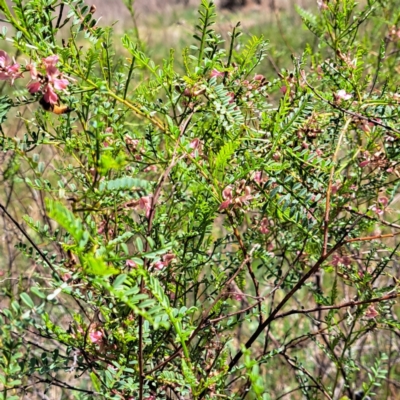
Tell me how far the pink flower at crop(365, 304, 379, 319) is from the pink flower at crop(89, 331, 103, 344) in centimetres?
40

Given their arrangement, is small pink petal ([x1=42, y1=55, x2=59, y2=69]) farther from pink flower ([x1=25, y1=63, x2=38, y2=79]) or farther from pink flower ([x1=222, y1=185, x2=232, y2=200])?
pink flower ([x1=222, y1=185, x2=232, y2=200])

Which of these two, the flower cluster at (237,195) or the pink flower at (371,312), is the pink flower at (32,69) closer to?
the flower cluster at (237,195)

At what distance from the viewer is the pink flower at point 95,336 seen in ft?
2.53

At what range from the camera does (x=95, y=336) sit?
0.77 m

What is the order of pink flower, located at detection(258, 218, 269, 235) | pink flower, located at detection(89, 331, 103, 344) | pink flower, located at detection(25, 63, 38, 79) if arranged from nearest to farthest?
pink flower, located at detection(25, 63, 38, 79)
pink flower, located at detection(89, 331, 103, 344)
pink flower, located at detection(258, 218, 269, 235)

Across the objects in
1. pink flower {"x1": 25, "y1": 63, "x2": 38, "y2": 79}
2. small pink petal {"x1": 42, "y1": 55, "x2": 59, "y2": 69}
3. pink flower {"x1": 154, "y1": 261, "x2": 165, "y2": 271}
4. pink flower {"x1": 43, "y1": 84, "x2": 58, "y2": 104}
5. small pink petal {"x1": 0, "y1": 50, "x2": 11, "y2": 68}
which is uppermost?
small pink petal {"x1": 0, "y1": 50, "x2": 11, "y2": 68}

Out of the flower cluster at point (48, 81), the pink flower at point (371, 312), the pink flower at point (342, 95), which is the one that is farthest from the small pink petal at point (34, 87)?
the pink flower at point (371, 312)

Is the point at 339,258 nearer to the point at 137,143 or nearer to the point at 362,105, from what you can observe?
the point at 362,105

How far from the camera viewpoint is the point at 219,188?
2.34ft

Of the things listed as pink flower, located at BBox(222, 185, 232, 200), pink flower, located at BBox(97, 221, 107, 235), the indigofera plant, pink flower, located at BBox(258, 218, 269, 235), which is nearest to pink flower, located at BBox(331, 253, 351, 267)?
the indigofera plant

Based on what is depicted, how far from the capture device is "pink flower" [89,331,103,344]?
2.53 feet

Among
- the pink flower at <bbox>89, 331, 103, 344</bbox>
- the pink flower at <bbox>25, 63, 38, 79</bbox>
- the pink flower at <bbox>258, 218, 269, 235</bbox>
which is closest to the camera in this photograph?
the pink flower at <bbox>25, 63, 38, 79</bbox>

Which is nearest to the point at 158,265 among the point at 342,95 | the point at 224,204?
the point at 224,204

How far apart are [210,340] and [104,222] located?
0.24m
